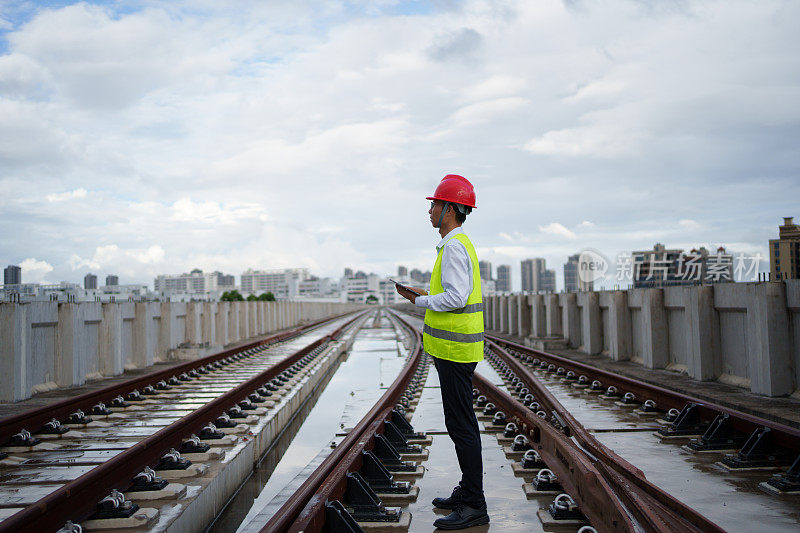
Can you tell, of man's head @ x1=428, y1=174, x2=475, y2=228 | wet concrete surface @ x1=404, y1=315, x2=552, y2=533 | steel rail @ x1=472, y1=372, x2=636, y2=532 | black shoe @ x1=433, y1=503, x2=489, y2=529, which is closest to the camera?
steel rail @ x1=472, y1=372, x2=636, y2=532

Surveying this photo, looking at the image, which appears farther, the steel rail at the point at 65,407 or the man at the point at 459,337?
the steel rail at the point at 65,407

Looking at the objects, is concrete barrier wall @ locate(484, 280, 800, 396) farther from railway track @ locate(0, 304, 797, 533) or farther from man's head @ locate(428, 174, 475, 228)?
man's head @ locate(428, 174, 475, 228)

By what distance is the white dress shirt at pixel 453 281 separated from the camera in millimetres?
4000

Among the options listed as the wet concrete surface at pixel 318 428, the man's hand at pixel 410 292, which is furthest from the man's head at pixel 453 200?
the wet concrete surface at pixel 318 428

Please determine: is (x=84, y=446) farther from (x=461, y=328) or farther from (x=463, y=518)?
(x=461, y=328)

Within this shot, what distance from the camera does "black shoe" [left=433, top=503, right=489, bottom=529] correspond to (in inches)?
155

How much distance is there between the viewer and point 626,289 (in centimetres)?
1495

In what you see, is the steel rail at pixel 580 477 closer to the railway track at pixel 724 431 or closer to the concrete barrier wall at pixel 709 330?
the railway track at pixel 724 431

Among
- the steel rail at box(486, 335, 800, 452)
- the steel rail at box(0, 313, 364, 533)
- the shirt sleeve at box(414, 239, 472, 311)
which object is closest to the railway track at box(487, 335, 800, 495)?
the steel rail at box(486, 335, 800, 452)

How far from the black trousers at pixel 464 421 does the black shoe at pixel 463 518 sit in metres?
0.08

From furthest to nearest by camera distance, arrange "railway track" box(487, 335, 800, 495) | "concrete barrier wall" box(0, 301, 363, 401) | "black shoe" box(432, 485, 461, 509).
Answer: "concrete barrier wall" box(0, 301, 363, 401)
"railway track" box(487, 335, 800, 495)
"black shoe" box(432, 485, 461, 509)

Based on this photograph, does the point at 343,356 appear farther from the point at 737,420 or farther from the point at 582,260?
the point at 737,420

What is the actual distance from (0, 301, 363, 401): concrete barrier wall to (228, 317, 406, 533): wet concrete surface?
4.45 meters

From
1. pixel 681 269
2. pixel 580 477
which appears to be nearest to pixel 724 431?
pixel 580 477
